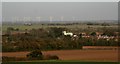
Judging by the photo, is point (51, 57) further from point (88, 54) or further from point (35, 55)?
point (88, 54)

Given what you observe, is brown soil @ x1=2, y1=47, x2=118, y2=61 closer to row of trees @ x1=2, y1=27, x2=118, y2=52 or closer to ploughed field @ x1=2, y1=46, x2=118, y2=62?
ploughed field @ x1=2, y1=46, x2=118, y2=62

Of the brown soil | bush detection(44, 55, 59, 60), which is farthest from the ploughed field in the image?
bush detection(44, 55, 59, 60)

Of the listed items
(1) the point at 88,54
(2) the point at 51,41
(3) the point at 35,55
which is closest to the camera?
(3) the point at 35,55

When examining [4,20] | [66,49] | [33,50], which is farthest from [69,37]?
[4,20]

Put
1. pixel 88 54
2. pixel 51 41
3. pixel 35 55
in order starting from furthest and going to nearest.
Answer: pixel 51 41 < pixel 88 54 < pixel 35 55

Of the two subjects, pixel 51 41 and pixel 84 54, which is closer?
pixel 84 54

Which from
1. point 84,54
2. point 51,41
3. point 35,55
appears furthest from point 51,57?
point 84,54

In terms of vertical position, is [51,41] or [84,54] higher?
[51,41]

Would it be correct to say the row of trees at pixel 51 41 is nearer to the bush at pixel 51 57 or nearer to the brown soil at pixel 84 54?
the brown soil at pixel 84 54
